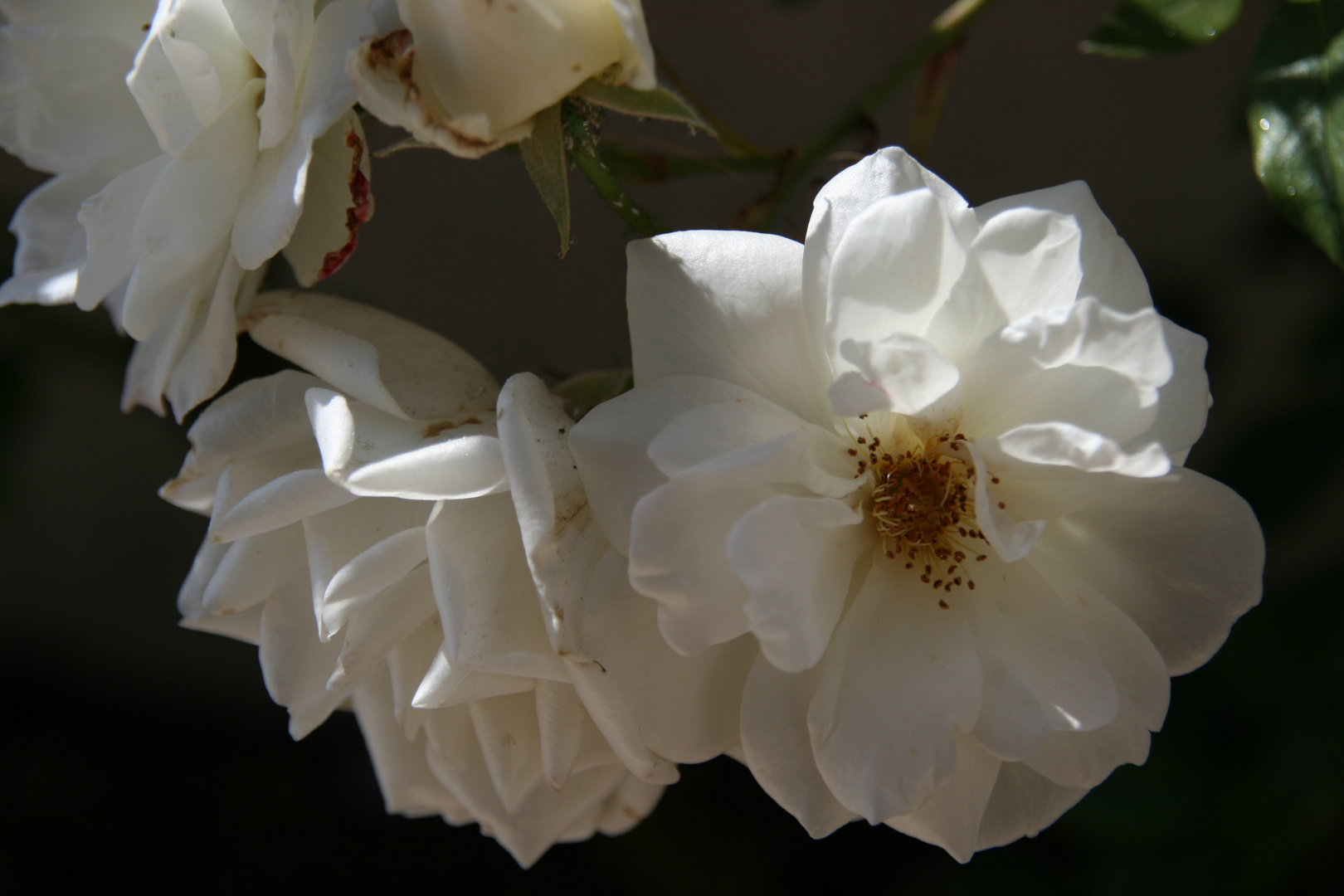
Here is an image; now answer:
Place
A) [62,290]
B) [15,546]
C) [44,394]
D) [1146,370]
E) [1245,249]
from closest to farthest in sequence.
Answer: [1146,370] < [62,290] < [1245,249] < [44,394] < [15,546]

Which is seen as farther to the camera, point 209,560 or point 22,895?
point 22,895

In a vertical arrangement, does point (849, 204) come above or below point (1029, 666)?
above

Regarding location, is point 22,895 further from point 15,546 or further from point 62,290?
point 62,290

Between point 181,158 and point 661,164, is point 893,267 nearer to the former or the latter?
point 661,164

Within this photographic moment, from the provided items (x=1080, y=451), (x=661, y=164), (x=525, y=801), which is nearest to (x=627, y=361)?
(x=661, y=164)

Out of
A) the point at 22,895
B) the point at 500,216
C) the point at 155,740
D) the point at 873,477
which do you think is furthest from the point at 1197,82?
the point at 22,895

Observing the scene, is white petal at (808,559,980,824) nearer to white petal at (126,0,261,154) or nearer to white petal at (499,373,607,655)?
white petal at (499,373,607,655)

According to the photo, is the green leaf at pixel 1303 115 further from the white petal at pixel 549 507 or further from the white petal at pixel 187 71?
the white petal at pixel 187 71

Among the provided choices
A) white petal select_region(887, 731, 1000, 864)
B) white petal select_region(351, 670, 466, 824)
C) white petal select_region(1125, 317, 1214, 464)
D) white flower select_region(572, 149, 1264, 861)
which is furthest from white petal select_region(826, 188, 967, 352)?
white petal select_region(351, 670, 466, 824)
